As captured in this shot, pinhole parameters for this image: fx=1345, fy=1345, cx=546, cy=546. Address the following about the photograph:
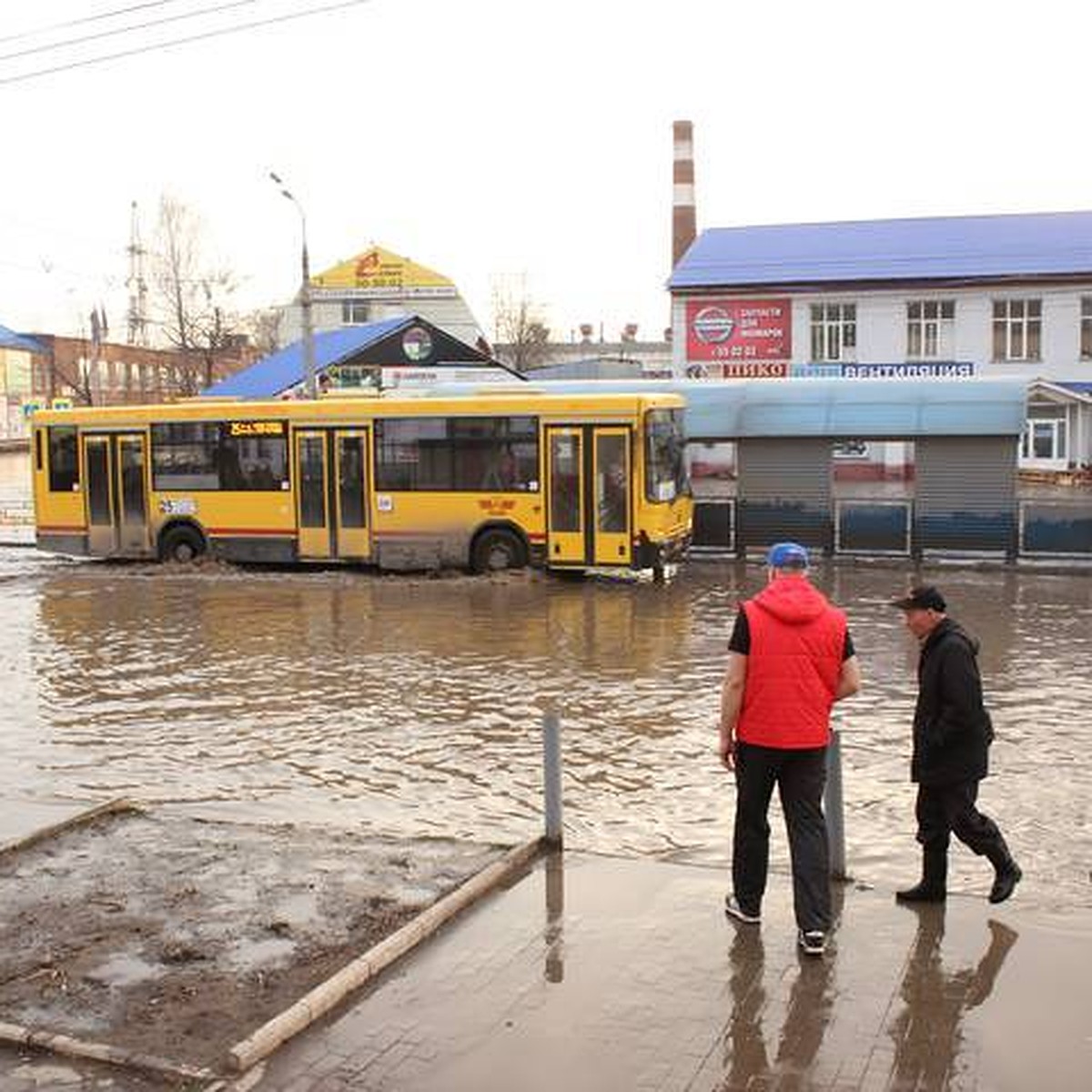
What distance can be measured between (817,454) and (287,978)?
19680mm

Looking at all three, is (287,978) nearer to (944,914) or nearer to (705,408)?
(944,914)

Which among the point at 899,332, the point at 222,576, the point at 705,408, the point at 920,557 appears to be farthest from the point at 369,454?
the point at 899,332

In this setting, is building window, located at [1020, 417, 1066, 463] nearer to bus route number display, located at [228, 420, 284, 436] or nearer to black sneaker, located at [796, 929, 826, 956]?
bus route number display, located at [228, 420, 284, 436]

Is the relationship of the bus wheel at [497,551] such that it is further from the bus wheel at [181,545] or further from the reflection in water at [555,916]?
the reflection in water at [555,916]

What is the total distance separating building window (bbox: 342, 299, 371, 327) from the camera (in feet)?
235

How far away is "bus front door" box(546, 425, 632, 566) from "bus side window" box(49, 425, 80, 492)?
30.7 ft

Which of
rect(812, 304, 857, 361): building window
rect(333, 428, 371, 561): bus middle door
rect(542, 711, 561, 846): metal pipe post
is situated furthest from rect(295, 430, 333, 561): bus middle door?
rect(812, 304, 857, 361): building window

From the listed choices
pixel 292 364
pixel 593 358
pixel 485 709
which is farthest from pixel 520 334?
pixel 485 709

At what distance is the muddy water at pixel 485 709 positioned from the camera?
8555 millimetres

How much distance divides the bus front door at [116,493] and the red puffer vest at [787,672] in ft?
64.6

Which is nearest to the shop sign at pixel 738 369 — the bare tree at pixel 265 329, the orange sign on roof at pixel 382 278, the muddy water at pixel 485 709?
the muddy water at pixel 485 709

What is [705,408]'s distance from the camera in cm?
2470

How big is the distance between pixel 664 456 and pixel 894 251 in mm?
29051

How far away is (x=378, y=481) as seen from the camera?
869 inches
